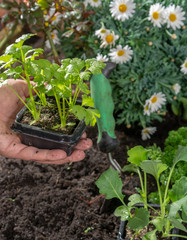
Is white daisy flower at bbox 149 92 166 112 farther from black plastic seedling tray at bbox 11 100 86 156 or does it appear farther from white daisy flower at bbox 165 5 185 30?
black plastic seedling tray at bbox 11 100 86 156

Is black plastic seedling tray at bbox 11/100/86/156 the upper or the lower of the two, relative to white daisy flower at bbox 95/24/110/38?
lower

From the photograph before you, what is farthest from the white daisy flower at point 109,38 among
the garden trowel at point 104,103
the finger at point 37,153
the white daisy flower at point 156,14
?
the finger at point 37,153

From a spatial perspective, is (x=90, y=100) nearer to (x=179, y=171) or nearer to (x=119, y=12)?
(x=179, y=171)

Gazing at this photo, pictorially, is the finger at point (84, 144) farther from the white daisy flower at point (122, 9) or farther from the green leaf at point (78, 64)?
the white daisy flower at point (122, 9)

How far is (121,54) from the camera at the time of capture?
1.85 metres

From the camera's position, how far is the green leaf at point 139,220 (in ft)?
3.48

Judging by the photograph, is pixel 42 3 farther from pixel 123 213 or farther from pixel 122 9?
pixel 123 213

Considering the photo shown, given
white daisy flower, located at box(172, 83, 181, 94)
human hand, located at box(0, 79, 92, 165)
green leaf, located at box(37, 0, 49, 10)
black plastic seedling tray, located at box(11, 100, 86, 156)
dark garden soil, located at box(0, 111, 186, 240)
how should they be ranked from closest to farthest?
black plastic seedling tray, located at box(11, 100, 86, 156) → human hand, located at box(0, 79, 92, 165) → dark garden soil, located at box(0, 111, 186, 240) → green leaf, located at box(37, 0, 49, 10) → white daisy flower, located at box(172, 83, 181, 94)

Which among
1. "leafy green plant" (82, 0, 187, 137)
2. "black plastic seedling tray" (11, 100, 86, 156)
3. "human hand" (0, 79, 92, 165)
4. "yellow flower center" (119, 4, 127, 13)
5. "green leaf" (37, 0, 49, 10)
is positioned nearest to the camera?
"black plastic seedling tray" (11, 100, 86, 156)

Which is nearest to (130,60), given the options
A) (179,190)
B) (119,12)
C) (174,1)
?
(119,12)

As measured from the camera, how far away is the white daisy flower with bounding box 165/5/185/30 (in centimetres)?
180

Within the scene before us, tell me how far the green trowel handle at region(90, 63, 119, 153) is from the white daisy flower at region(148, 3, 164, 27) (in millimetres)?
650

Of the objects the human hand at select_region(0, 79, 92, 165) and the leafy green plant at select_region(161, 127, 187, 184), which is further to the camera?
the leafy green plant at select_region(161, 127, 187, 184)

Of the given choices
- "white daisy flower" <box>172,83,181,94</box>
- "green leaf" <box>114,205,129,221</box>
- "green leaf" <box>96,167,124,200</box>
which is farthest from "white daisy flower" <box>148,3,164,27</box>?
"green leaf" <box>114,205,129,221</box>
